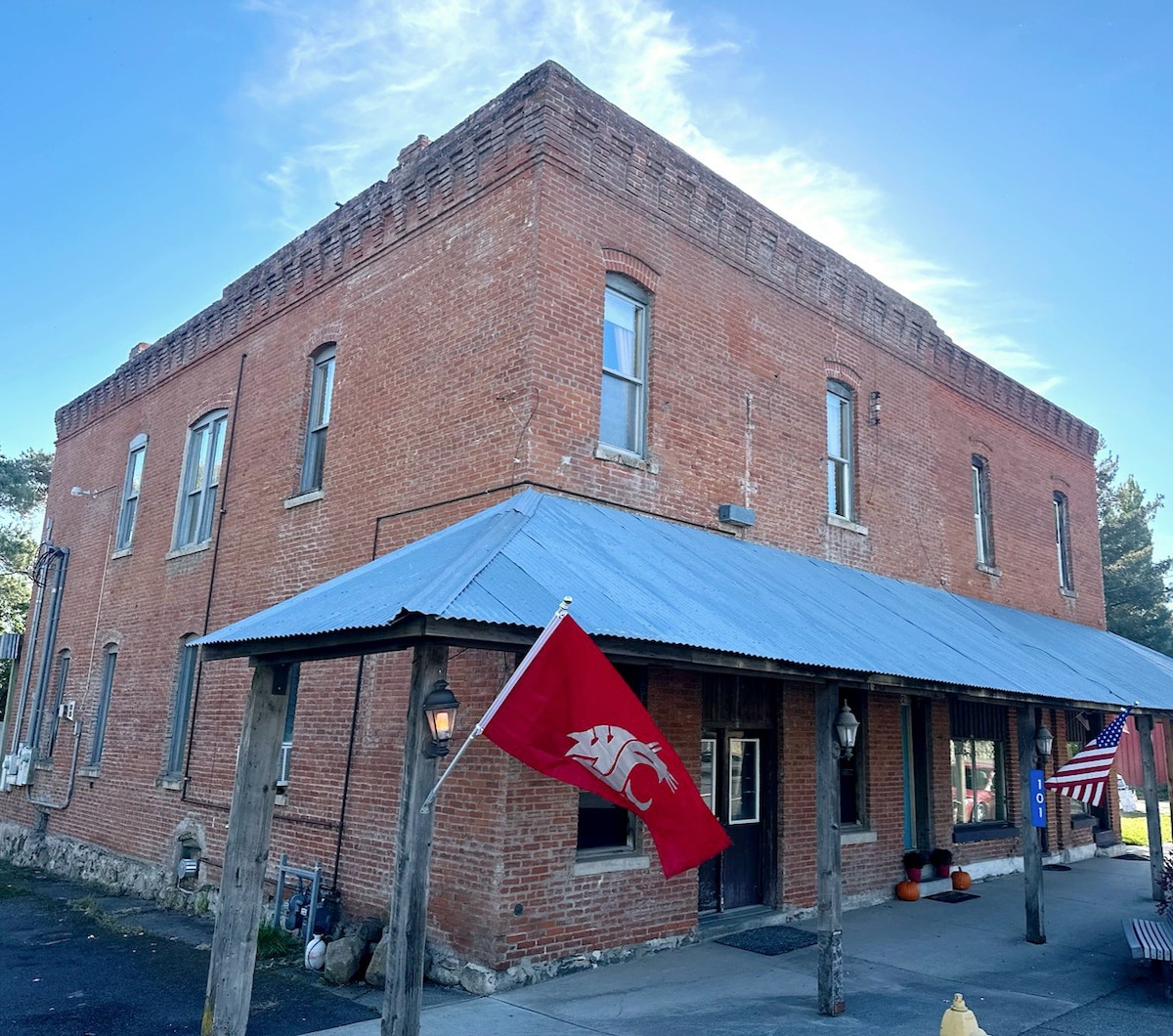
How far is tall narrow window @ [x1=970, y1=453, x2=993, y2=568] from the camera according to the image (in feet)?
51.5

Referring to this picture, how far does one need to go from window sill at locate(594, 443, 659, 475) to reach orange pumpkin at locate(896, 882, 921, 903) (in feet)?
22.9

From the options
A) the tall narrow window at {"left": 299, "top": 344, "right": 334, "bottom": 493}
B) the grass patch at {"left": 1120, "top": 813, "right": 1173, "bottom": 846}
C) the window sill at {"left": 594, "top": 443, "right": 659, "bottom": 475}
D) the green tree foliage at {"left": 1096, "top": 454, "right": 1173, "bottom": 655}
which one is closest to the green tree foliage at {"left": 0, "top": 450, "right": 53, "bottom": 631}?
the tall narrow window at {"left": 299, "top": 344, "right": 334, "bottom": 493}

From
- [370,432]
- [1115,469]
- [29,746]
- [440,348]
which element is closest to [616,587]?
[440,348]

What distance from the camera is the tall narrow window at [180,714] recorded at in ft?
44.2

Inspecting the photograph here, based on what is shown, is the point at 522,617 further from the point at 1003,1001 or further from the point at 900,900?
the point at 900,900

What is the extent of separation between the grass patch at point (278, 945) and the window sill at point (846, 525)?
8132mm

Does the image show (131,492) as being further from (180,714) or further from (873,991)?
(873,991)

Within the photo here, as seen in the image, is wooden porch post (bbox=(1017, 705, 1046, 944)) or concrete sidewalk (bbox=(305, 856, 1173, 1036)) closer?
concrete sidewalk (bbox=(305, 856, 1173, 1036))

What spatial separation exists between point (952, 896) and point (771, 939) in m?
4.33

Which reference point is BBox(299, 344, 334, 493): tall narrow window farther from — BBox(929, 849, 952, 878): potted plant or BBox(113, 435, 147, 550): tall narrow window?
BBox(929, 849, 952, 878): potted plant

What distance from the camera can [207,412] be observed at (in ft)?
49.5

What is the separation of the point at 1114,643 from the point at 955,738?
4525 millimetres

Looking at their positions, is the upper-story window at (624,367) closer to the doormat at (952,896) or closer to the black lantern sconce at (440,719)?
the black lantern sconce at (440,719)

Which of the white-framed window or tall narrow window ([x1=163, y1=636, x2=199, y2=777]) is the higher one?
the white-framed window
